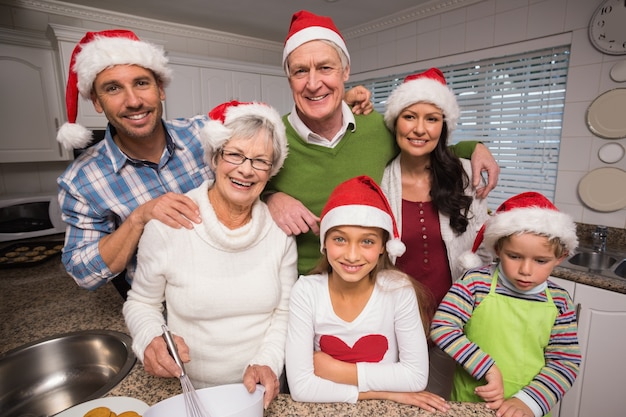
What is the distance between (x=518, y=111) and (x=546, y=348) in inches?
81.7

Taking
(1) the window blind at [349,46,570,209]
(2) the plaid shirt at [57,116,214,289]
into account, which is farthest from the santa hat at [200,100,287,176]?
(1) the window blind at [349,46,570,209]

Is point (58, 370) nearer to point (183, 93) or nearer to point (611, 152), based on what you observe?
point (183, 93)

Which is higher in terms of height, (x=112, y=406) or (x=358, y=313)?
(x=358, y=313)

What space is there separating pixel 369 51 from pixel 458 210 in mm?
2704

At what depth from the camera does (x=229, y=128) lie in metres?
0.88

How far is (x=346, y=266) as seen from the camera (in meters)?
0.85

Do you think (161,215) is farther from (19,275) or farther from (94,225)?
(19,275)

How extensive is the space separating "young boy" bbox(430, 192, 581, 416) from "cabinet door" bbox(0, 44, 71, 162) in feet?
9.48

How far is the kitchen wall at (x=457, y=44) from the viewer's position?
2127 millimetres

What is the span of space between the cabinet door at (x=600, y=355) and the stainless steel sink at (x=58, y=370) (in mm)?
1977

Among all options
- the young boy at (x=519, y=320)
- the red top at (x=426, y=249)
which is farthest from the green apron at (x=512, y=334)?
the red top at (x=426, y=249)

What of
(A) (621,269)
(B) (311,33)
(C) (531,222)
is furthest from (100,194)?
(A) (621,269)

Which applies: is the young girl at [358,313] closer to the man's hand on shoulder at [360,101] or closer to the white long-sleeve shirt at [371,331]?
the white long-sleeve shirt at [371,331]

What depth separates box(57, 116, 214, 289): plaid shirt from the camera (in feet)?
3.36
